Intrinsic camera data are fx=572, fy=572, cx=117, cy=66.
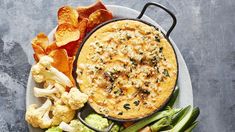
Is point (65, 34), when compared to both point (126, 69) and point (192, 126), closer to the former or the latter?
point (126, 69)

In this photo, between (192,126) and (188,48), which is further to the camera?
(188,48)

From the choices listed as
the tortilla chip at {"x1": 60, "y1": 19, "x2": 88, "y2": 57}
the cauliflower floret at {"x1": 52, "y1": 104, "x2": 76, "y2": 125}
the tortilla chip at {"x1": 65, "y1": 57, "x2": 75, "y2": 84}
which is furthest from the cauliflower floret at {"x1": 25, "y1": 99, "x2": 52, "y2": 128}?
the tortilla chip at {"x1": 60, "y1": 19, "x2": 88, "y2": 57}

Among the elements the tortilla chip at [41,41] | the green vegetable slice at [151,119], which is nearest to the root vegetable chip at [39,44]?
the tortilla chip at [41,41]

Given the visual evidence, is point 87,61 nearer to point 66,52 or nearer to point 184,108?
point 66,52

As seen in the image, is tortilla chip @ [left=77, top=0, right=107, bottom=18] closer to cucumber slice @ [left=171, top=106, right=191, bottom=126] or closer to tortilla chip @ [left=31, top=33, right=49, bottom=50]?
tortilla chip @ [left=31, top=33, right=49, bottom=50]

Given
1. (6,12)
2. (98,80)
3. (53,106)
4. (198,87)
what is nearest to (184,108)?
(198,87)

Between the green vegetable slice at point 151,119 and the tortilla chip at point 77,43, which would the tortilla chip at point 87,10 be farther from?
the green vegetable slice at point 151,119

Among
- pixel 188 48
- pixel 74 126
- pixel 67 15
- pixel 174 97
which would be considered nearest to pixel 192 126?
pixel 174 97
